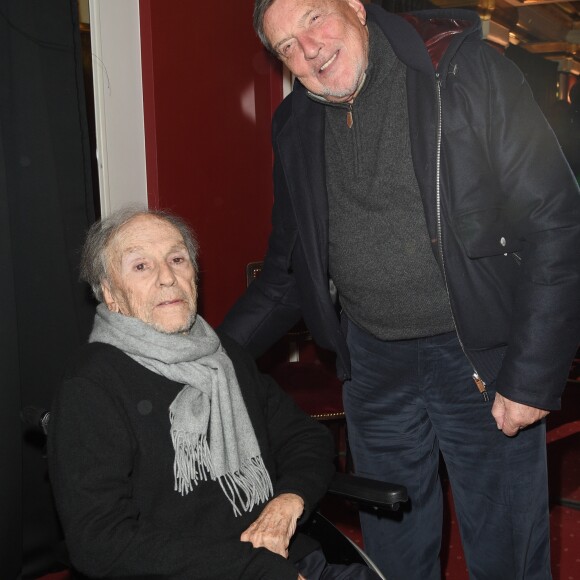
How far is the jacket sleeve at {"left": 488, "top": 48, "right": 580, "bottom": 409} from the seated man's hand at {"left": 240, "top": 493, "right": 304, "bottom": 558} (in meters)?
0.54

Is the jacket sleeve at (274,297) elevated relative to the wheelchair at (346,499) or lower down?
elevated

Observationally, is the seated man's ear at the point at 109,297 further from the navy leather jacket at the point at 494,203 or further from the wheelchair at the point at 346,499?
the navy leather jacket at the point at 494,203

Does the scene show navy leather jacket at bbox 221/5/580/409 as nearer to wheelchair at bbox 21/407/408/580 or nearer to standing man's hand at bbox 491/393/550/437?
standing man's hand at bbox 491/393/550/437

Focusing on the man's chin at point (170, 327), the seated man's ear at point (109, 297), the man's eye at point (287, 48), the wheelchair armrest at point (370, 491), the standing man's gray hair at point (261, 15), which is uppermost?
the standing man's gray hair at point (261, 15)

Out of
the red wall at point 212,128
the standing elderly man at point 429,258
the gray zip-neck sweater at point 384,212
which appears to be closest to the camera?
the standing elderly man at point 429,258

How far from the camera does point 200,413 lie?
1.55 m

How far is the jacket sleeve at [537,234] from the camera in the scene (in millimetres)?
1434

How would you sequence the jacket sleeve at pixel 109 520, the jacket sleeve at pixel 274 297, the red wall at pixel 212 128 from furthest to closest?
the red wall at pixel 212 128
the jacket sleeve at pixel 274 297
the jacket sleeve at pixel 109 520

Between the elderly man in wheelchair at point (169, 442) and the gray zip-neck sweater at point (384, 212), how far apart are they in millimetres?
372

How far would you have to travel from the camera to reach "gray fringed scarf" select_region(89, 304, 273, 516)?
1508 mm

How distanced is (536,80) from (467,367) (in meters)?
3.65

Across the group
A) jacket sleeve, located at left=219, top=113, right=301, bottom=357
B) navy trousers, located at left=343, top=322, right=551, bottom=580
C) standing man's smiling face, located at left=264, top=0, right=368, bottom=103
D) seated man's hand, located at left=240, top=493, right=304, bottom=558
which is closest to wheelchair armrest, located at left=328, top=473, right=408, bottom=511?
seated man's hand, located at left=240, top=493, right=304, bottom=558

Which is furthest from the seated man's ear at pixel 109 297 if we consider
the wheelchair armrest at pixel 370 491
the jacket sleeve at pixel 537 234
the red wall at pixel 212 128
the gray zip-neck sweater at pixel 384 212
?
Answer: the red wall at pixel 212 128

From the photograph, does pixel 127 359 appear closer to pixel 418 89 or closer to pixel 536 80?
pixel 418 89
